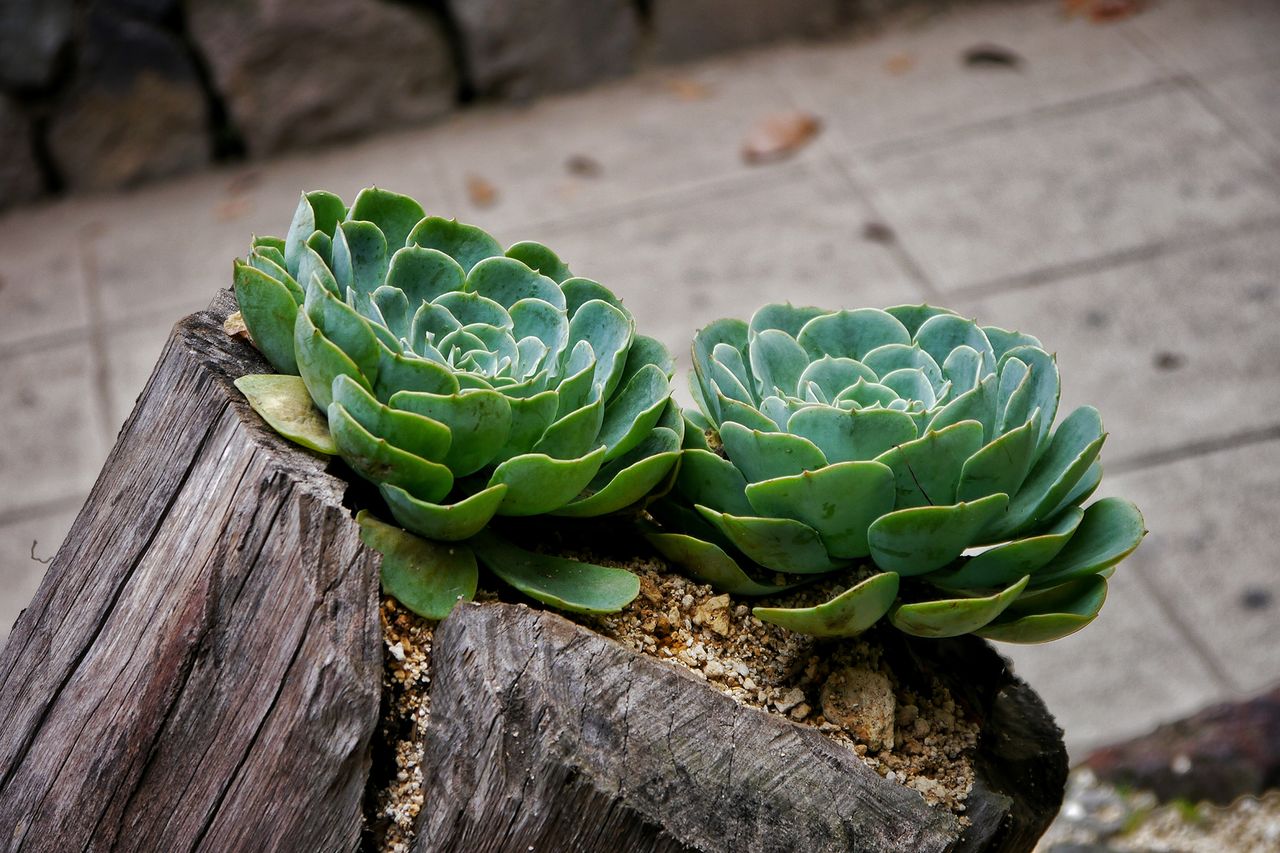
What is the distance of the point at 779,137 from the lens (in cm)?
477

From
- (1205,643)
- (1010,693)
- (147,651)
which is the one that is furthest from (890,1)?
(147,651)

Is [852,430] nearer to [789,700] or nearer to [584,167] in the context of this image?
[789,700]

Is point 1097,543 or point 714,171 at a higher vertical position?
point 1097,543

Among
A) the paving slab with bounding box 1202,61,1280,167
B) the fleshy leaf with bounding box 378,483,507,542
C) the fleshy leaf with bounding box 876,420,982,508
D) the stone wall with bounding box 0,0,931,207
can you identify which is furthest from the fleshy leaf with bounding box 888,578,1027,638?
the stone wall with bounding box 0,0,931,207

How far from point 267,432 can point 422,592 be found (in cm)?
22

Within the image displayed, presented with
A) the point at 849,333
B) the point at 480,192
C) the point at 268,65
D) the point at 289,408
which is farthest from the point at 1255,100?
the point at 289,408

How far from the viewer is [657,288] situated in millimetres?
4172

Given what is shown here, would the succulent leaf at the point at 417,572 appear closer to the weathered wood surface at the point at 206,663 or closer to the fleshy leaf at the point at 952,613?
the weathered wood surface at the point at 206,663

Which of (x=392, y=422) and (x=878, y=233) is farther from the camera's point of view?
(x=878, y=233)

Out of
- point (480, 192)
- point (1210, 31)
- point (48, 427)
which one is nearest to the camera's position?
point (48, 427)

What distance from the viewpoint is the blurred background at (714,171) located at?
3.77 m

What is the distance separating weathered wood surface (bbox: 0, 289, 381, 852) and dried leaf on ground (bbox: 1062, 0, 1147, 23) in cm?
478

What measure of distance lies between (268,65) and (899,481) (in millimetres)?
4075

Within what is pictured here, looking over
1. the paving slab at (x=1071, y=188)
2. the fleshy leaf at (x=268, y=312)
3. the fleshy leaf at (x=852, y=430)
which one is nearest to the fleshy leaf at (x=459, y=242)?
the fleshy leaf at (x=268, y=312)
